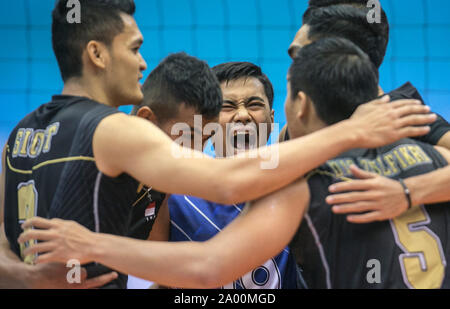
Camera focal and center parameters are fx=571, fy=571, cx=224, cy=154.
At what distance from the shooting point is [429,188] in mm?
2449

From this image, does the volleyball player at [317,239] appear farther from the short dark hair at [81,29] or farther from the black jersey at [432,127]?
the short dark hair at [81,29]

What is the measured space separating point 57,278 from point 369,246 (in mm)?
1366

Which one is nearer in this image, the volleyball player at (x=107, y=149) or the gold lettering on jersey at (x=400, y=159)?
the volleyball player at (x=107, y=149)

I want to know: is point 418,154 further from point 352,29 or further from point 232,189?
point 352,29

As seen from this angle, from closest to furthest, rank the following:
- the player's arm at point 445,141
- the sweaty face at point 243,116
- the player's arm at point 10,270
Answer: the player's arm at point 10,270 < the player's arm at point 445,141 < the sweaty face at point 243,116

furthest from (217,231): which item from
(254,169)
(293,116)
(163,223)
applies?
(254,169)

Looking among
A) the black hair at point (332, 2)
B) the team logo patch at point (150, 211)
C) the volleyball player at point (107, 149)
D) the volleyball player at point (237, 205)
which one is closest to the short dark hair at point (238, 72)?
the volleyball player at point (237, 205)

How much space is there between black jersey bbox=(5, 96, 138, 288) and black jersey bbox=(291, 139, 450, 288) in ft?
2.80

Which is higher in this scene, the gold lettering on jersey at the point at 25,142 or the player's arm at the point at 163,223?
the gold lettering on jersey at the point at 25,142

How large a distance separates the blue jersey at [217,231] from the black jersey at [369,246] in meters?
1.06

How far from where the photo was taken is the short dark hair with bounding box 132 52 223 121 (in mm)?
3182

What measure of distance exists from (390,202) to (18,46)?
780 centimetres

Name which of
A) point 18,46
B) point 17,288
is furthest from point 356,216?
point 18,46

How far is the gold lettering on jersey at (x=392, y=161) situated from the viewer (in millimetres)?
2508
